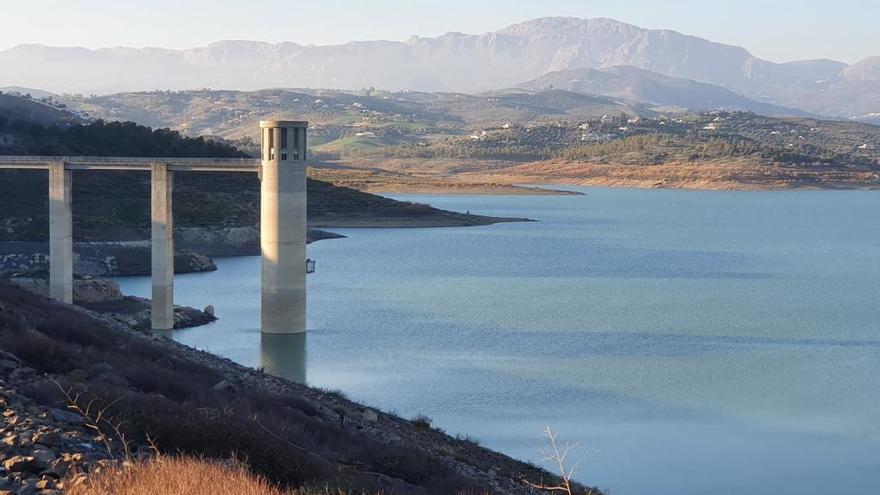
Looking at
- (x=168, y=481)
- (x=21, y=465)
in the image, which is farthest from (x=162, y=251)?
(x=168, y=481)

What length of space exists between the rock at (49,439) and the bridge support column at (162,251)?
26.8 meters

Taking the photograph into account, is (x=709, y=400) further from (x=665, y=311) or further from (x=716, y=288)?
(x=716, y=288)

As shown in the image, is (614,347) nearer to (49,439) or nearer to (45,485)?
(49,439)

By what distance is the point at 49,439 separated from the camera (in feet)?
31.4

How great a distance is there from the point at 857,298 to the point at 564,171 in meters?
101

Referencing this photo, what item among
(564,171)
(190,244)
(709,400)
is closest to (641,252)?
(190,244)

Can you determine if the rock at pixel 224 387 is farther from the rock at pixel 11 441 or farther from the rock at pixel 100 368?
the rock at pixel 11 441

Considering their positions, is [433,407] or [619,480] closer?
[619,480]

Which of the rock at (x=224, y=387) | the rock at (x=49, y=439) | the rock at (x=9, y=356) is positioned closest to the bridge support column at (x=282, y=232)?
the rock at (x=224, y=387)

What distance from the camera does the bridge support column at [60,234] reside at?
38.5m

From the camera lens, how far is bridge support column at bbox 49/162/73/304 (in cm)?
3850

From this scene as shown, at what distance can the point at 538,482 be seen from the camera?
17.8 metres

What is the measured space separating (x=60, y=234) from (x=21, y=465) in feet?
102

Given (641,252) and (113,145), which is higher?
(113,145)
